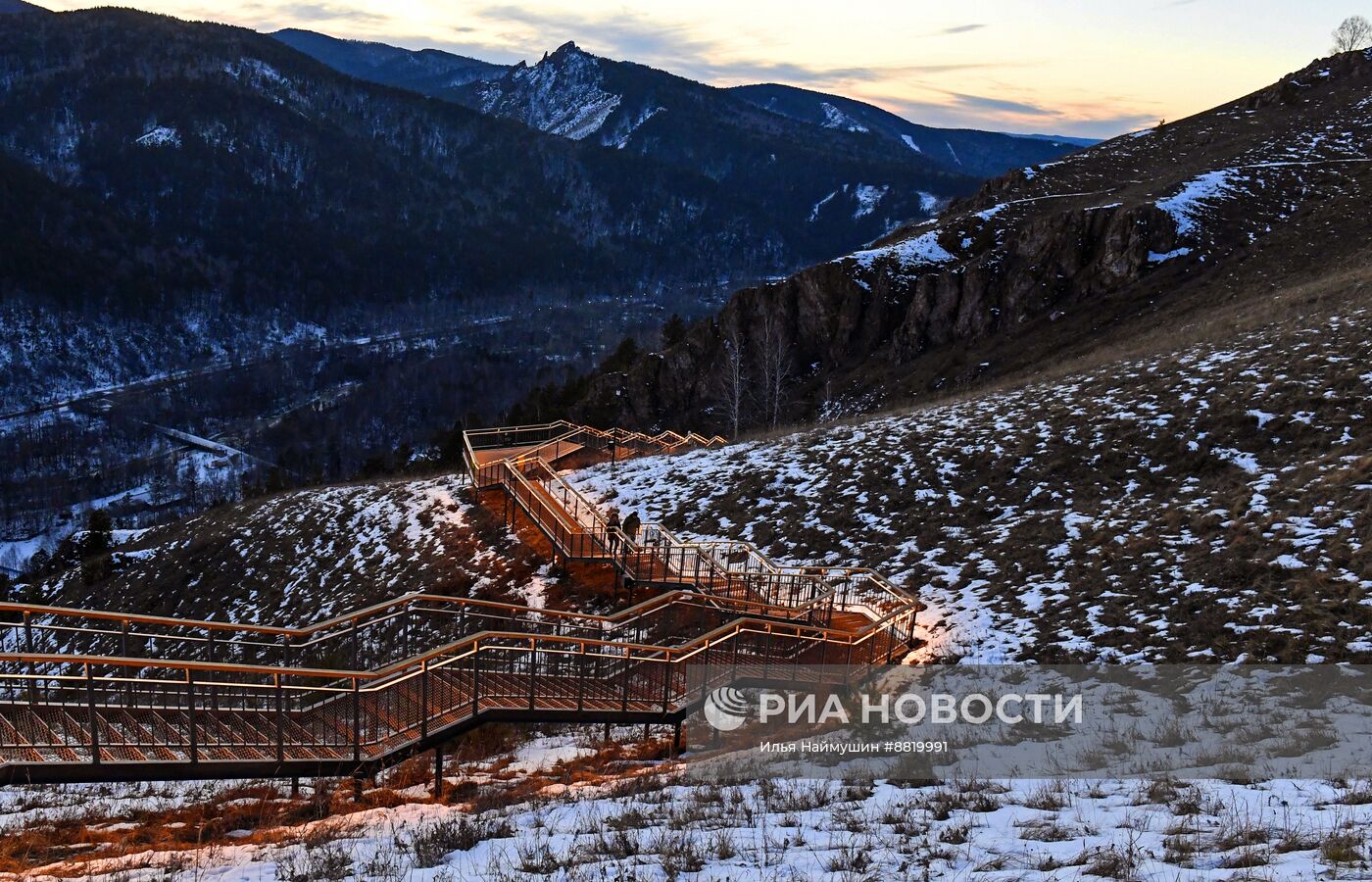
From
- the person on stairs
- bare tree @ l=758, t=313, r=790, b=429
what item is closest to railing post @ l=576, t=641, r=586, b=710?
the person on stairs

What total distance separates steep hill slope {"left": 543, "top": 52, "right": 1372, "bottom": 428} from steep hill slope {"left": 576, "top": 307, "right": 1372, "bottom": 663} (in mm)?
12301

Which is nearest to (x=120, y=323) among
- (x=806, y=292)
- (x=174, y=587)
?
(x=806, y=292)

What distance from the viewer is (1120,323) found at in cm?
4559

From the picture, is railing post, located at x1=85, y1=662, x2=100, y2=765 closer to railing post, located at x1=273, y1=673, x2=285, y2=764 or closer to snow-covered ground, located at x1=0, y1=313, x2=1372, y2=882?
snow-covered ground, located at x1=0, y1=313, x2=1372, y2=882

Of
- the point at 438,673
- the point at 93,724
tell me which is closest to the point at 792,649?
the point at 438,673

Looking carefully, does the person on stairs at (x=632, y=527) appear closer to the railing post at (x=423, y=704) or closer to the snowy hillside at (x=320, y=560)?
the snowy hillside at (x=320, y=560)

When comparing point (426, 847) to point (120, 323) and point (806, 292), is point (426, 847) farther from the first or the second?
point (120, 323)

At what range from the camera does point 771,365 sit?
59.3m

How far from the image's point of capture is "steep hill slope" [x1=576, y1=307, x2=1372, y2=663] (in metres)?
13.5

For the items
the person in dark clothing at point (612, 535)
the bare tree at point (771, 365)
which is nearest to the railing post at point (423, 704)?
the person in dark clothing at point (612, 535)

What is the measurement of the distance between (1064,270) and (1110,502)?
38376 mm

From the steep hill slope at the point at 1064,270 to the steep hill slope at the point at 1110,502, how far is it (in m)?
12.3

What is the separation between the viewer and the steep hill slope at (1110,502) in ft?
44.3

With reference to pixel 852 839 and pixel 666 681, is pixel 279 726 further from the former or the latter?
pixel 852 839
